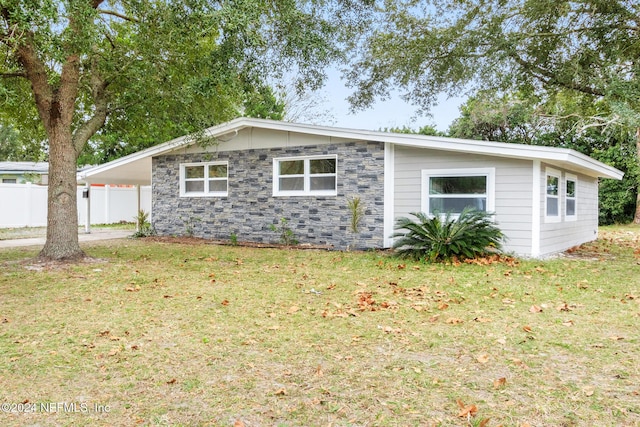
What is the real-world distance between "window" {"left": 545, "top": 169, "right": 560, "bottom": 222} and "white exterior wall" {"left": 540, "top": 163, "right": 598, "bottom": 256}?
0.14 metres

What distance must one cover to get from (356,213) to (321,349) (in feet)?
24.1

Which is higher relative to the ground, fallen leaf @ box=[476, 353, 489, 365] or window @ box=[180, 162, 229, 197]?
window @ box=[180, 162, 229, 197]

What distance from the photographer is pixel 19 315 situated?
5031mm

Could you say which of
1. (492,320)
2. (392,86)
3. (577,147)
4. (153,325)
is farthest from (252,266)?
(577,147)

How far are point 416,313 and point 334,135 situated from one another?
6.91 meters

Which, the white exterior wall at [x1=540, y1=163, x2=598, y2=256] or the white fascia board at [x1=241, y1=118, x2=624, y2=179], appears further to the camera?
the white exterior wall at [x1=540, y1=163, x2=598, y2=256]

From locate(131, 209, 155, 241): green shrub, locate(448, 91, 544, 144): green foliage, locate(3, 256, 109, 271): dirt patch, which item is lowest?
locate(3, 256, 109, 271): dirt patch

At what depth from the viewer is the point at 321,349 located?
12.9ft

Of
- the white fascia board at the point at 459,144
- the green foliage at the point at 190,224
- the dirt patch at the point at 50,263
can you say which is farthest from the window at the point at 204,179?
the dirt patch at the point at 50,263

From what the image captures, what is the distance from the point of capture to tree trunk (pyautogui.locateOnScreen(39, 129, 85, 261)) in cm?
873

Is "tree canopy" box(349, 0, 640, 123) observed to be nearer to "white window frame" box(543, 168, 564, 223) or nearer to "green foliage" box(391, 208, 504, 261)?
"white window frame" box(543, 168, 564, 223)

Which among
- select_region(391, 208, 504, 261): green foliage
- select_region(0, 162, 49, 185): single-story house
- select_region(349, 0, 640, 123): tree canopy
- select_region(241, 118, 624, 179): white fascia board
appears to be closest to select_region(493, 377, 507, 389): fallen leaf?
select_region(391, 208, 504, 261): green foliage

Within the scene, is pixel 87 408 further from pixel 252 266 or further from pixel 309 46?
pixel 309 46

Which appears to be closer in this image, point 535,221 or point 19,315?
point 19,315
